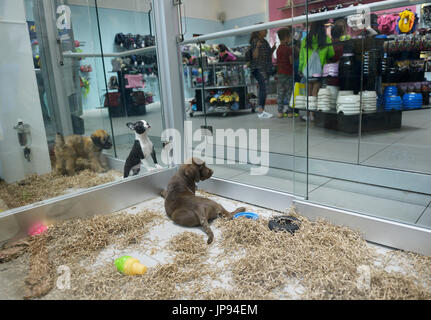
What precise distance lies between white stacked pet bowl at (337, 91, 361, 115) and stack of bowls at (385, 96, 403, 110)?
22cm

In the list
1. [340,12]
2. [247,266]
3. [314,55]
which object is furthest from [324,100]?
[247,266]

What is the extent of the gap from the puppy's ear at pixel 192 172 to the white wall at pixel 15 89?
1.20 meters

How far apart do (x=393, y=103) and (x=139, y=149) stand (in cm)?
231

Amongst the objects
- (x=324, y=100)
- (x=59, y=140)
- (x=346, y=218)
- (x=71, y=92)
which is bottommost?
(x=346, y=218)

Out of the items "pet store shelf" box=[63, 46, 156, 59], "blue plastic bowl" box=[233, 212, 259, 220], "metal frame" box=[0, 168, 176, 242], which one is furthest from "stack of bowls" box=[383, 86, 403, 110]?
"pet store shelf" box=[63, 46, 156, 59]

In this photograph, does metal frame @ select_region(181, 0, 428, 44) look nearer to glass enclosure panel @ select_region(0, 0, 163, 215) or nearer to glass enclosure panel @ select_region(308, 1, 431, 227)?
glass enclosure panel @ select_region(308, 1, 431, 227)

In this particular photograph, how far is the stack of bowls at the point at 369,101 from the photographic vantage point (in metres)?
2.73

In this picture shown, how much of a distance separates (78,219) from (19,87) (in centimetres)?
114

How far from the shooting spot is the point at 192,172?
262 cm

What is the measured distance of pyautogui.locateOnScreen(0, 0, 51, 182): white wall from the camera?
240cm

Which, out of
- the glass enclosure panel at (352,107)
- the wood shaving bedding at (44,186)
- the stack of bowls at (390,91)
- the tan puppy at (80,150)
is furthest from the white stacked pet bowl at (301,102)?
the tan puppy at (80,150)

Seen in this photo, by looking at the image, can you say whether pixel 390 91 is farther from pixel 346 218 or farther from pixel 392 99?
pixel 346 218

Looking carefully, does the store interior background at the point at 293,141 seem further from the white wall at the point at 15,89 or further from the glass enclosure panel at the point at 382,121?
the white wall at the point at 15,89

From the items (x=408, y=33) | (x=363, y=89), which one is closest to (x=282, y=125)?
(x=363, y=89)
